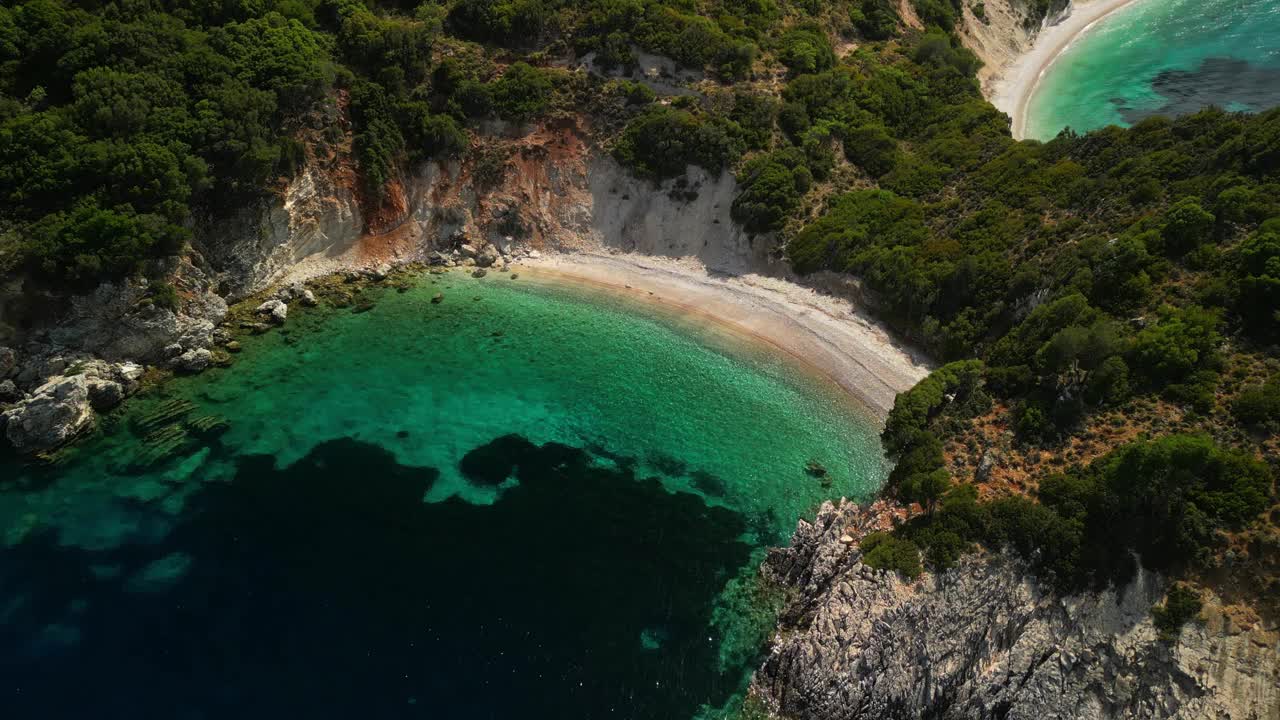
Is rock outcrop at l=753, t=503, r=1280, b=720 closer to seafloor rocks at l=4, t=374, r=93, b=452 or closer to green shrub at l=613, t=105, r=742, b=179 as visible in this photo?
green shrub at l=613, t=105, r=742, b=179

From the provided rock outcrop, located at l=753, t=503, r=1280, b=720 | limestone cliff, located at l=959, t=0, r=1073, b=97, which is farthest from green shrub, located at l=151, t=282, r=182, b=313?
limestone cliff, located at l=959, t=0, r=1073, b=97

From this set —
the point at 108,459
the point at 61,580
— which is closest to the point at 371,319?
the point at 108,459

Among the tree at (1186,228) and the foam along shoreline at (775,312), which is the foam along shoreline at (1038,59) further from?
the tree at (1186,228)

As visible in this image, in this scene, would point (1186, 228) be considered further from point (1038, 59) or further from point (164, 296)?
point (1038, 59)

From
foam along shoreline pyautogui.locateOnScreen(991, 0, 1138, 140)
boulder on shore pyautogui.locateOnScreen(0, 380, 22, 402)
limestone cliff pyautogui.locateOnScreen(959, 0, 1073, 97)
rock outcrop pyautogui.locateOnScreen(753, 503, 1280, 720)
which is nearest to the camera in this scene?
rock outcrop pyautogui.locateOnScreen(753, 503, 1280, 720)

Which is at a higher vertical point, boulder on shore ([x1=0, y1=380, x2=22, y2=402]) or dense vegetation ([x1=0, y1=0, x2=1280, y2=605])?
dense vegetation ([x1=0, y1=0, x2=1280, y2=605])
